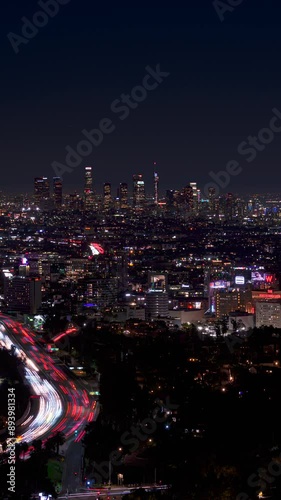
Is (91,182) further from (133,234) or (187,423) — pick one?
(187,423)

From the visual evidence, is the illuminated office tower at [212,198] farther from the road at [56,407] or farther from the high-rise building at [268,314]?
the road at [56,407]

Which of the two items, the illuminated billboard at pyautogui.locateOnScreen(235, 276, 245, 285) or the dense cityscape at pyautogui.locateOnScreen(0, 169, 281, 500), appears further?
the illuminated billboard at pyautogui.locateOnScreen(235, 276, 245, 285)

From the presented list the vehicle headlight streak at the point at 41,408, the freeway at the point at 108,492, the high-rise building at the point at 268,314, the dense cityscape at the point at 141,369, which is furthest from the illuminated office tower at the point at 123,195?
the freeway at the point at 108,492

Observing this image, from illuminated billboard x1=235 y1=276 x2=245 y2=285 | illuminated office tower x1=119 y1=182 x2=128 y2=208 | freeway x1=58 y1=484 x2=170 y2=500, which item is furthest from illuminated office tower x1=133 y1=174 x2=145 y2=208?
freeway x1=58 y1=484 x2=170 y2=500

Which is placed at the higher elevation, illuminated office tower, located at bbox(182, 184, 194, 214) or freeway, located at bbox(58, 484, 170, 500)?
illuminated office tower, located at bbox(182, 184, 194, 214)

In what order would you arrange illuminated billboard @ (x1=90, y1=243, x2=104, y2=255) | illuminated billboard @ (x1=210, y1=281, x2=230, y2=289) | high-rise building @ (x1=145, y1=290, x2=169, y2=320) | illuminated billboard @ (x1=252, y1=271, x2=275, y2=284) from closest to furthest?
high-rise building @ (x1=145, y1=290, x2=169, y2=320), illuminated billboard @ (x1=210, y1=281, x2=230, y2=289), illuminated billboard @ (x1=252, y1=271, x2=275, y2=284), illuminated billboard @ (x1=90, y1=243, x2=104, y2=255)

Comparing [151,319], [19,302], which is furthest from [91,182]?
[151,319]

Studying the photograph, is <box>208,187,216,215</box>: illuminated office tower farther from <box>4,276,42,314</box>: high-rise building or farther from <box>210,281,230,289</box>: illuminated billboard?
<box>210,281,230,289</box>: illuminated billboard
